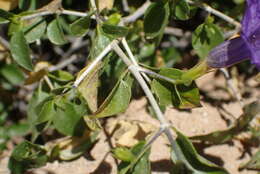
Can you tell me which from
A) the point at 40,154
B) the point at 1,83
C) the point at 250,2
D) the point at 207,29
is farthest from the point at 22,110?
the point at 250,2

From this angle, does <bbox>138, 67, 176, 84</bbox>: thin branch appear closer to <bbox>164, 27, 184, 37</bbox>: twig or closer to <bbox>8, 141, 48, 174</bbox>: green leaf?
<bbox>8, 141, 48, 174</bbox>: green leaf

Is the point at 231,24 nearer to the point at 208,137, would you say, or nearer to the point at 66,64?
the point at 208,137

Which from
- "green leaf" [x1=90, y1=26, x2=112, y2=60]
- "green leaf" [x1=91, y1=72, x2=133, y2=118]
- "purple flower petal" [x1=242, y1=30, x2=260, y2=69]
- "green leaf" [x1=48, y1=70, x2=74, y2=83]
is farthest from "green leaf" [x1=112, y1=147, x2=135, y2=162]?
"green leaf" [x1=48, y1=70, x2=74, y2=83]

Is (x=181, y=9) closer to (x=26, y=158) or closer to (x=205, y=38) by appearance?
(x=205, y=38)

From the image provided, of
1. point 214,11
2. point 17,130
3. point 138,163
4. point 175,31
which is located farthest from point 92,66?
point 175,31

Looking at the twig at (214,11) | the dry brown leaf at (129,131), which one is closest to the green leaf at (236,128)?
the dry brown leaf at (129,131)
